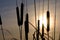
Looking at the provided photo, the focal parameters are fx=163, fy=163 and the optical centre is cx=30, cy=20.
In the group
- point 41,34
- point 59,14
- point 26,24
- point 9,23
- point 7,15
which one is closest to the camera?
point 26,24

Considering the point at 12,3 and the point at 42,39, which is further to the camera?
the point at 12,3

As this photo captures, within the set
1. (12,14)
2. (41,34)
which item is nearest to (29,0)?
(12,14)

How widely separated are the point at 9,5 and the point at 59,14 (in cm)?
85

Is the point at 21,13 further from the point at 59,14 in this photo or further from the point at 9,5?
the point at 9,5

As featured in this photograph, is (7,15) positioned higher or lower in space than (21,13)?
lower

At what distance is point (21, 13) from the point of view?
1.01 meters

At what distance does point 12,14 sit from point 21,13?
4.11ft

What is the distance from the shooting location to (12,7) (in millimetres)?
2326

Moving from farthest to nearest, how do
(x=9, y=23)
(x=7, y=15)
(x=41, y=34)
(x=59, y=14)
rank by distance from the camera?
(x=7, y=15)
(x=9, y=23)
(x=59, y=14)
(x=41, y=34)

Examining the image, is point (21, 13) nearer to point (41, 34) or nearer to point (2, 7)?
point (41, 34)

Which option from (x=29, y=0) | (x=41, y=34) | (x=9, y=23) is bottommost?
(x=9, y=23)

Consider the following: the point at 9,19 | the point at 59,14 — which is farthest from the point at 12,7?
the point at 59,14

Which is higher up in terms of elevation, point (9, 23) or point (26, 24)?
point (26, 24)

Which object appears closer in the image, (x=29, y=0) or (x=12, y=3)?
(x=29, y=0)
